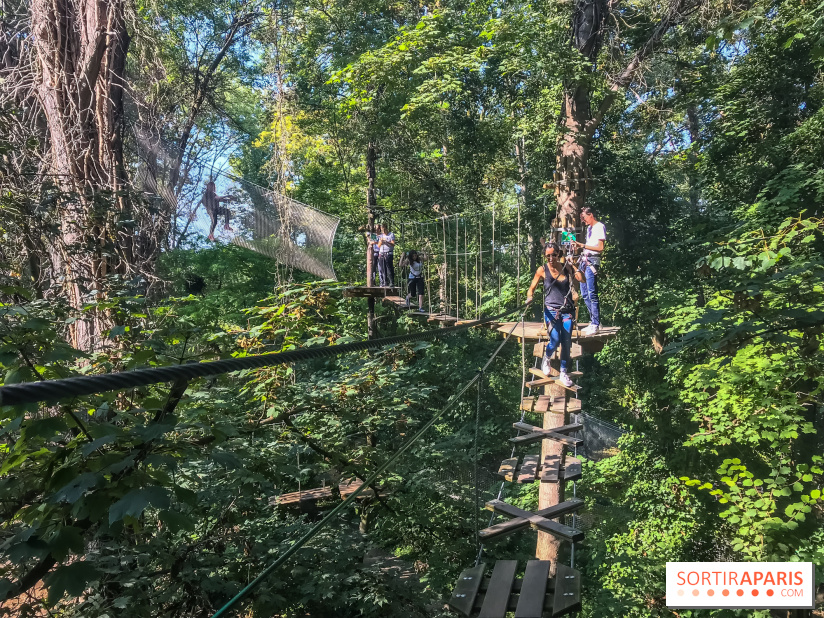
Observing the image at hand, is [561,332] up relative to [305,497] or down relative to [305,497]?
up

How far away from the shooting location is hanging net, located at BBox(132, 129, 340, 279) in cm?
514

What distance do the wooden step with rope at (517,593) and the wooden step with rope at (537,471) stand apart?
1.28 m

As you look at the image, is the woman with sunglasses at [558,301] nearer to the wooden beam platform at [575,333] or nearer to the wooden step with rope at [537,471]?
the wooden beam platform at [575,333]

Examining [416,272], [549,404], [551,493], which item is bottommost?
[551,493]

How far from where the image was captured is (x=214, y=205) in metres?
5.89

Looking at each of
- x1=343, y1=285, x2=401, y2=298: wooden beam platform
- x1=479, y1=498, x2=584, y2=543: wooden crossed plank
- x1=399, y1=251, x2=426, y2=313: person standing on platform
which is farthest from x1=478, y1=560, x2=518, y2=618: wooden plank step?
x1=399, y1=251, x2=426, y2=313: person standing on platform

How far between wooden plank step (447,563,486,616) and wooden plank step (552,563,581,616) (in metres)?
0.29

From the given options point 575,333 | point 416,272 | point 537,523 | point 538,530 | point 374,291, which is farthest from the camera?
point 416,272

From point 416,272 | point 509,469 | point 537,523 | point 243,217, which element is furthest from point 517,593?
point 416,272

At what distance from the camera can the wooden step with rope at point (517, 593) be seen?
1879mm

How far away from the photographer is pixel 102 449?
1601 millimetres

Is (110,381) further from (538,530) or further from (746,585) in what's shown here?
(746,585)

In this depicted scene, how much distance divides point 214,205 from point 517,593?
5.01 meters

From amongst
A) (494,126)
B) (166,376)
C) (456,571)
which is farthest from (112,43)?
(494,126)
